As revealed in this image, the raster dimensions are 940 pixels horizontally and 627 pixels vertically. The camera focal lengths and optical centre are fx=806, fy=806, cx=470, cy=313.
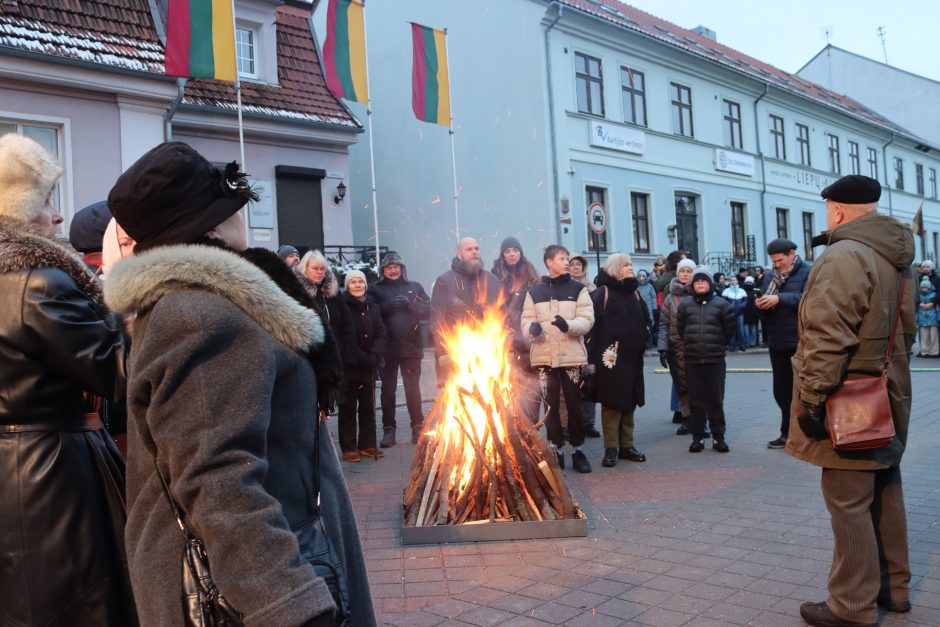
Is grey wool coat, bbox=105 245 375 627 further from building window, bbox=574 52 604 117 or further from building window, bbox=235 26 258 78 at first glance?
building window, bbox=574 52 604 117

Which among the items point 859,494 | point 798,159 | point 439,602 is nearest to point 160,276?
point 439,602

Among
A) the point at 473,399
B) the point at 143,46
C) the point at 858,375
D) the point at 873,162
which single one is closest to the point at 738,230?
the point at 873,162

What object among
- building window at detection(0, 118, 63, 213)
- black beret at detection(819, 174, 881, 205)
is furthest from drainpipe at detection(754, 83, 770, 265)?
black beret at detection(819, 174, 881, 205)

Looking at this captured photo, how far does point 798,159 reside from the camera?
32.8 m

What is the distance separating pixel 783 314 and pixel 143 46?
40.0 feet

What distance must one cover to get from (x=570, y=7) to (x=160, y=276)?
21587 mm

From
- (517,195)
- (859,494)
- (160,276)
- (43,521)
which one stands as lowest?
(859,494)

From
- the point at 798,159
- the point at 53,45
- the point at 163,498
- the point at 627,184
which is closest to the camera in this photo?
the point at 163,498

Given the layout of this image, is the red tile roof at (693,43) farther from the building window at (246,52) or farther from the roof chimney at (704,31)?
the building window at (246,52)

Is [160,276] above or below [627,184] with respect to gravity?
below

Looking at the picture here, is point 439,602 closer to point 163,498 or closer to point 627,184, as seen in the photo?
point 163,498

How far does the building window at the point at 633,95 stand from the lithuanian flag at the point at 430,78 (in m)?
7.06

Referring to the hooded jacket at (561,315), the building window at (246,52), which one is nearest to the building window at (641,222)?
the building window at (246,52)

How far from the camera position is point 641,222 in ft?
83.2
